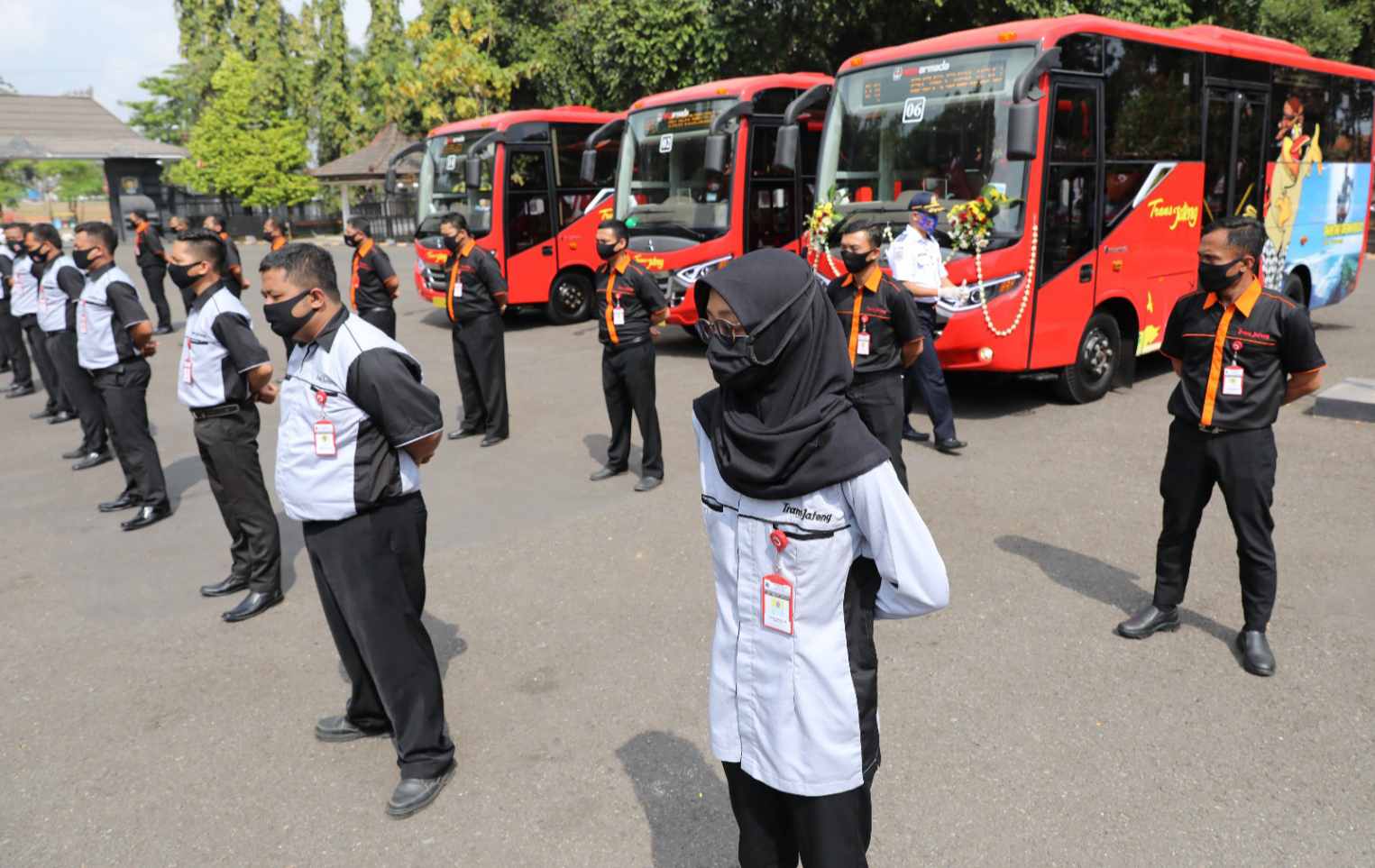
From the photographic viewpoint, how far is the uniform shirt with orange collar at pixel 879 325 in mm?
5773

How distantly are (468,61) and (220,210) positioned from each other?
85.3ft

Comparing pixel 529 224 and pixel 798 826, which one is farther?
pixel 529 224

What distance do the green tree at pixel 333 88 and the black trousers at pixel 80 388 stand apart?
129 ft

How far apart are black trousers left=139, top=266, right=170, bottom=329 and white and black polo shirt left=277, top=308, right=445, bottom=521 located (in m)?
14.3

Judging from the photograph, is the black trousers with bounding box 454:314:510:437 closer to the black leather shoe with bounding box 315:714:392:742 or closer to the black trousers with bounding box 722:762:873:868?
the black leather shoe with bounding box 315:714:392:742

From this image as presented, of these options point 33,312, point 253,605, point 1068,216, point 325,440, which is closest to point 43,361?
point 33,312

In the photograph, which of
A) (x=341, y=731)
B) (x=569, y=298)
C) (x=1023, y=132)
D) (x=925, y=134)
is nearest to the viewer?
(x=341, y=731)

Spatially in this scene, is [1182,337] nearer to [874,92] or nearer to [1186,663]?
[1186,663]

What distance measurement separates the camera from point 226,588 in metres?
5.61

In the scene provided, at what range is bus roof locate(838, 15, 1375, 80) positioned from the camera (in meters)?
8.08

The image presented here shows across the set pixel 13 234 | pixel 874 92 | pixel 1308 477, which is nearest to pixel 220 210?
pixel 13 234

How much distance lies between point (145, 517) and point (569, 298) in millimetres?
9350

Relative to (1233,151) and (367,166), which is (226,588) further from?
(367,166)

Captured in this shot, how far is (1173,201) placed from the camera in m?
9.19
